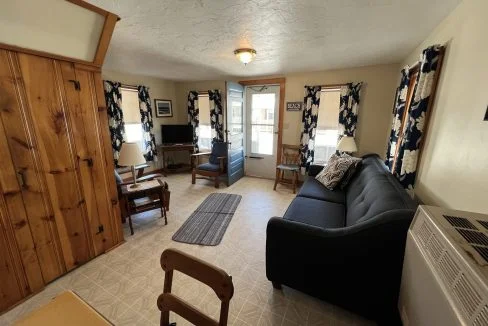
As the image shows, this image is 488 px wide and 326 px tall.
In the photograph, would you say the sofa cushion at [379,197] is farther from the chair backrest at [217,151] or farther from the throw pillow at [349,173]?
the chair backrest at [217,151]

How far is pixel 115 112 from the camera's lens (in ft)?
12.5

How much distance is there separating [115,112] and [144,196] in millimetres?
2175

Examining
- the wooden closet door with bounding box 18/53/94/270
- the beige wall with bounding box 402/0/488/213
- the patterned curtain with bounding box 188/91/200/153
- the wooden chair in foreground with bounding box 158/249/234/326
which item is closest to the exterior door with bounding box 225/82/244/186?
the patterned curtain with bounding box 188/91/200/153

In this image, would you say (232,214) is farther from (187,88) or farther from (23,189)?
(187,88)

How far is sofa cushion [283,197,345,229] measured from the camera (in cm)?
191

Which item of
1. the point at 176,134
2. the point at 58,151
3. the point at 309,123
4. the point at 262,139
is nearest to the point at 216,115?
the point at 176,134

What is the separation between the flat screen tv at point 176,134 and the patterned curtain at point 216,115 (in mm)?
623

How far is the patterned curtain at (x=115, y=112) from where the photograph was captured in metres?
3.70

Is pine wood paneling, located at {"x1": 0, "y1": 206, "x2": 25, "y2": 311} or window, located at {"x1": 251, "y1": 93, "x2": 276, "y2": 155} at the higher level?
window, located at {"x1": 251, "y1": 93, "x2": 276, "y2": 155}

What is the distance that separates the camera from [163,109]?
4.94 m

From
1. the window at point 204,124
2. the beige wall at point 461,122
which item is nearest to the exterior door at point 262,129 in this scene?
the window at point 204,124

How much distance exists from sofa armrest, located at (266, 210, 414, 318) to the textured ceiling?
1.50m

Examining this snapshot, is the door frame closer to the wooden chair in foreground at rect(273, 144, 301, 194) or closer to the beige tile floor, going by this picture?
the wooden chair in foreground at rect(273, 144, 301, 194)

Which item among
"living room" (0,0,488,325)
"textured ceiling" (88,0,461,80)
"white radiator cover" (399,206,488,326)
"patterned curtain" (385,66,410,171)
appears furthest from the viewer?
"patterned curtain" (385,66,410,171)
